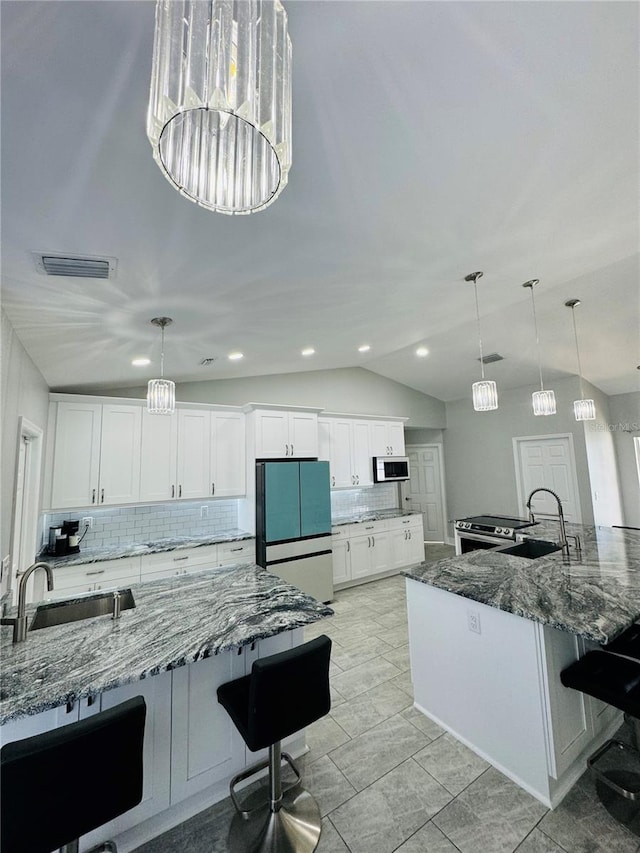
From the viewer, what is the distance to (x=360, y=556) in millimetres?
5086

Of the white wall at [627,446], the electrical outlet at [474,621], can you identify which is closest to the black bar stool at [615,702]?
the electrical outlet at [474,621]

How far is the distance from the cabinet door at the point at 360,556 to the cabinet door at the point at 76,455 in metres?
3.25

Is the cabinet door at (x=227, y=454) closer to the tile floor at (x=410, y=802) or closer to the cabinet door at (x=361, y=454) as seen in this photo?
the cabinet door at (x=361, y=454)

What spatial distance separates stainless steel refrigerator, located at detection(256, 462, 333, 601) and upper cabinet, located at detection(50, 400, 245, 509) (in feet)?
1.70

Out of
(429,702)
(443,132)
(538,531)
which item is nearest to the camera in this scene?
(443,132)

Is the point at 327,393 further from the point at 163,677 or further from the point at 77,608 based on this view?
the point at 163,677

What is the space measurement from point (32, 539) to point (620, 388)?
7891 millimetres

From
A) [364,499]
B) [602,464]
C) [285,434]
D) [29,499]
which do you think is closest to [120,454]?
[29,499]

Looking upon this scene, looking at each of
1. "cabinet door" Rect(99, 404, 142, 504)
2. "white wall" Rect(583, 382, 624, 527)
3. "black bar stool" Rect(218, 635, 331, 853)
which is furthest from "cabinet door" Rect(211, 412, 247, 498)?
"white wall" Rect(583, 382, 624, 527)

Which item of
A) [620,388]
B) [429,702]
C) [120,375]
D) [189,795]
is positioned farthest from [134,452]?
[620,388]

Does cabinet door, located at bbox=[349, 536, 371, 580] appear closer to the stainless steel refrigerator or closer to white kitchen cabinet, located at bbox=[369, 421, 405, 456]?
the stainless steel refrigerator

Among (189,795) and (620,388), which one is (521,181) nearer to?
(189,795)

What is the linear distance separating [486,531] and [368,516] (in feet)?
6.05

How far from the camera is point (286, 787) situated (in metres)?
1.84
